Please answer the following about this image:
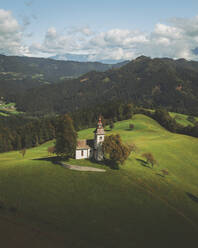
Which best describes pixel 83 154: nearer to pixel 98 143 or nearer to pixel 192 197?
pixel 98 143

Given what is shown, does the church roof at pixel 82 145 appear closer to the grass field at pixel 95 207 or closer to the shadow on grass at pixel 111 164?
the grass field at pixel 95 207

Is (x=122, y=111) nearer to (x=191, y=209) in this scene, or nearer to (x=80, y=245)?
(x=191, y=209)

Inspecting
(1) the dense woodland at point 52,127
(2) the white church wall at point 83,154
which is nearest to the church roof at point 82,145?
(2) the white church wall at point 83,154

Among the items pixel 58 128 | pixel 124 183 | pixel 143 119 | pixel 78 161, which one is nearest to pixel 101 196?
pixel 124 183

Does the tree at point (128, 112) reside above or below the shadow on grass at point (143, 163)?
above

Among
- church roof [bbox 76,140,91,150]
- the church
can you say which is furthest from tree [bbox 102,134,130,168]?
church roof [bbox 76,140,91,150]

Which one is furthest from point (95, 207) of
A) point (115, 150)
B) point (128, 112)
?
point (128, 112)
